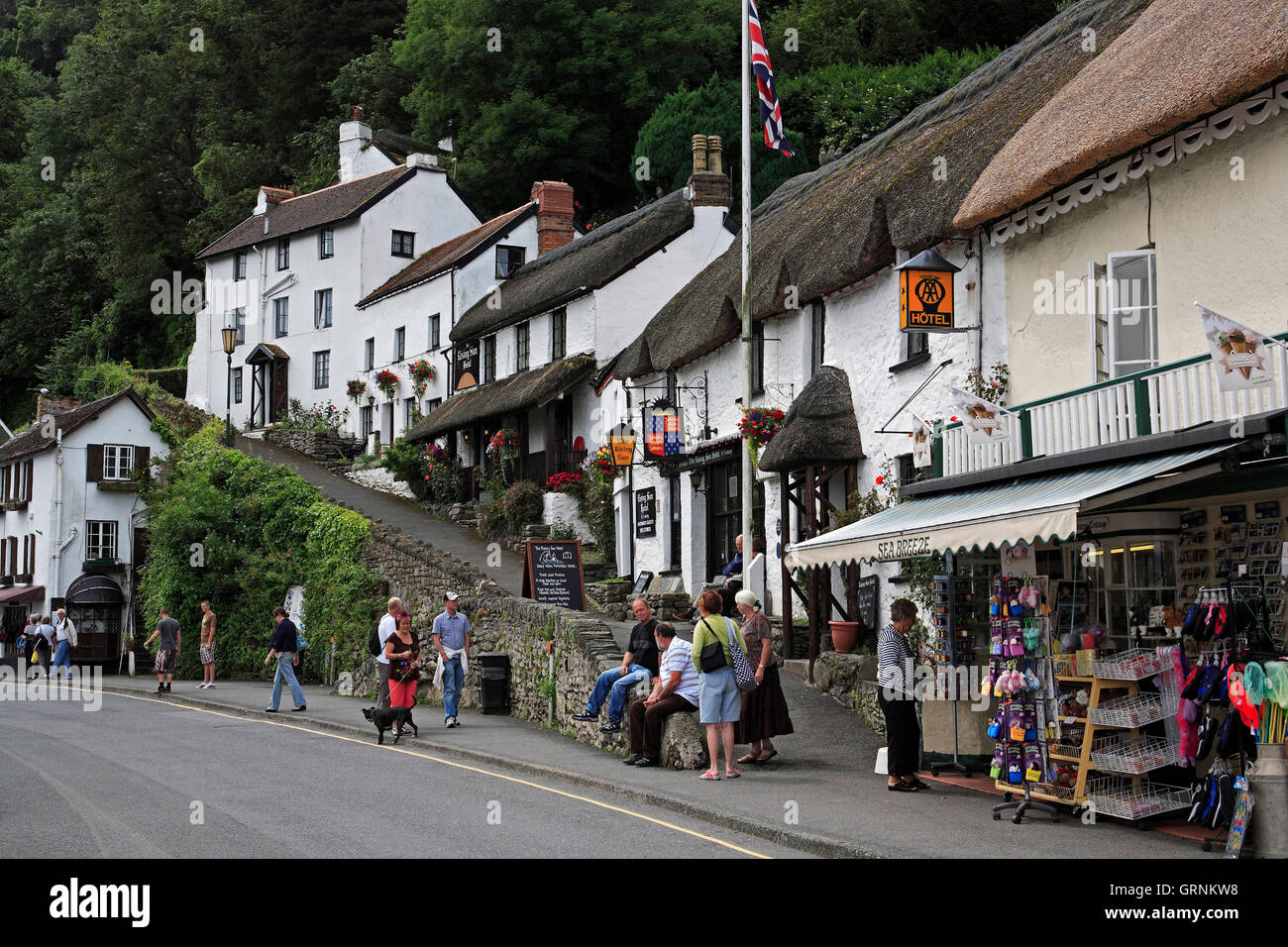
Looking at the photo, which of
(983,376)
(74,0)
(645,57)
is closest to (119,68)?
(74,0)

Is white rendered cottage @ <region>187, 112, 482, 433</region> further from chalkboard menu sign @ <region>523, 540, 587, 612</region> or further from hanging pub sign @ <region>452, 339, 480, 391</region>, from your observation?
chalkboard menu sign @ <region>523, 540, 587, 612</region>

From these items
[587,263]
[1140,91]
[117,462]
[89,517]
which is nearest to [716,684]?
[1140,91]

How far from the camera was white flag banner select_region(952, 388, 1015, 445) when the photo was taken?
14.4 m

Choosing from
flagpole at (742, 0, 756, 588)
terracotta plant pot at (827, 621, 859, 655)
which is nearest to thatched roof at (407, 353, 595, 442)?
flagpole at (742, 0, 756, 588)

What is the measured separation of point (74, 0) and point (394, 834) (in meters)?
86.5

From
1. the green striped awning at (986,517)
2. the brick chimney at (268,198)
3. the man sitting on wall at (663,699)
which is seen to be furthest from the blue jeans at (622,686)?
the brick chimney at (268,198)

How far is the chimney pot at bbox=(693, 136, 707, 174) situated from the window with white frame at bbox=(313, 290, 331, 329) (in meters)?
22.3

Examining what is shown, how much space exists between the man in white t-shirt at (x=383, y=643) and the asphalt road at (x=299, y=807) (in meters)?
0.68

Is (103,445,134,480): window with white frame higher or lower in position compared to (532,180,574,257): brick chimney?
lower

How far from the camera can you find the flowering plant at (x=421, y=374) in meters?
45.1

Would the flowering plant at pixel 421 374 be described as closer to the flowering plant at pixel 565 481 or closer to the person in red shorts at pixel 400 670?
the flowering plant at pixel 565 481

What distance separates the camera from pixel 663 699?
14750 millimetres
